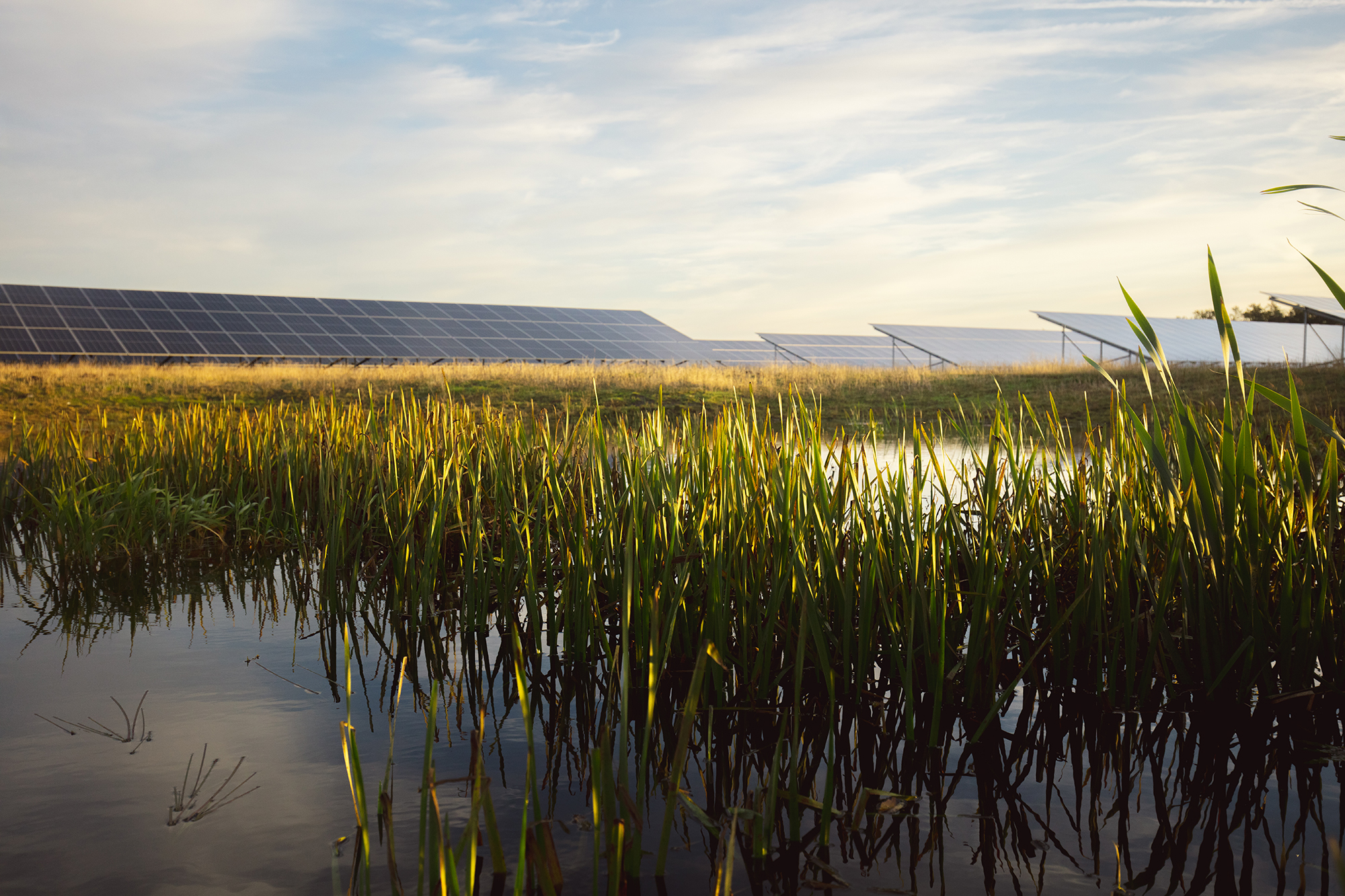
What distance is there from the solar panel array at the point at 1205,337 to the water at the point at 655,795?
61.1 feet

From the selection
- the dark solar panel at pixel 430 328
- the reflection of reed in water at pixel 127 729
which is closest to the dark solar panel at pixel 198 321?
the dark solar panel at pixel 430 328

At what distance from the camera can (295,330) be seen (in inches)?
834

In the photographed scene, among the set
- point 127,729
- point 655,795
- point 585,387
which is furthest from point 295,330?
point 655,795

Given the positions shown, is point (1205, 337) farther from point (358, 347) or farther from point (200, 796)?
point (200, 796)

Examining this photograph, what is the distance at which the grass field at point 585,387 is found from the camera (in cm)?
1080

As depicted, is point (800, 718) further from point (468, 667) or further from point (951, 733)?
point (468, 667)

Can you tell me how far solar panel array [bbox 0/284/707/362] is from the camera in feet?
59.5

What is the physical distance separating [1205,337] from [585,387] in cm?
2039

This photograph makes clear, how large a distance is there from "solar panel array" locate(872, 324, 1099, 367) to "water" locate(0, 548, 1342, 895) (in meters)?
19.9

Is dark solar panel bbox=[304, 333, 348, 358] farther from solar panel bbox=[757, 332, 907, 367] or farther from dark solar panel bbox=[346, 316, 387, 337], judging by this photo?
solar panel bbox=[757, 332, 907, 367]

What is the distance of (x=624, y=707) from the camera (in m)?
1.44

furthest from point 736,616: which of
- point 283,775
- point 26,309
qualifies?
point 26,309

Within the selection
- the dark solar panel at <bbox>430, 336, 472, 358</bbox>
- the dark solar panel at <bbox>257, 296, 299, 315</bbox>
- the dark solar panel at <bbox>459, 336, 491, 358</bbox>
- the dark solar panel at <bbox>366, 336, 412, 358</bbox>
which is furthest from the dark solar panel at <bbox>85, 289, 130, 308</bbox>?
the dark solar panel at <bbox>459, 336, 491, 358</bbox>

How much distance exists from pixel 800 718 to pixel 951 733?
39cm
